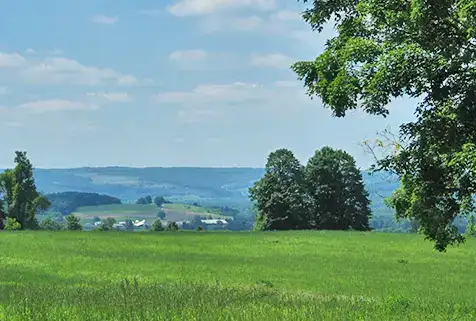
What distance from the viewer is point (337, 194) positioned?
94.2 m

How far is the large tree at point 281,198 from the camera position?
304 ft

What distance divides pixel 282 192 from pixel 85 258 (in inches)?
2230

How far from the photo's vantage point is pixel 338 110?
1568cm

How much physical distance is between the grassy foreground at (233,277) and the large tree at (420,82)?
2866 millimetres

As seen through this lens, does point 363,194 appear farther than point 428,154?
Yes

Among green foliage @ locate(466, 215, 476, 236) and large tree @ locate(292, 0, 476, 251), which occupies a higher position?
large tree @ locate(292, 0, 476, 251)

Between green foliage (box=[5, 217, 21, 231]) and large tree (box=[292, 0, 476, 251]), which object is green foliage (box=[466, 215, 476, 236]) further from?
green foliage (box=[5, 217, 21, 231])

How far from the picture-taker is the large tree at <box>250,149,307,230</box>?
304 ft

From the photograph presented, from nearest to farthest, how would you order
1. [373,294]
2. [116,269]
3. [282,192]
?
[373,294] → [116,269] → [282,192]

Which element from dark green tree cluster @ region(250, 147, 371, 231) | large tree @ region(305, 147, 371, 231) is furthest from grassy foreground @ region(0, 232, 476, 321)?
large tree @ region(305, 147, 371, 231)

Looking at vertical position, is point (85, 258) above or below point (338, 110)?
below

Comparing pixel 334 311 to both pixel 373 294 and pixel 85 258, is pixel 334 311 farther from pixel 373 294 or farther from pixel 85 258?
pixel 85 258

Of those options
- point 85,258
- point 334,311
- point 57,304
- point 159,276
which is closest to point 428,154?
point 334,311

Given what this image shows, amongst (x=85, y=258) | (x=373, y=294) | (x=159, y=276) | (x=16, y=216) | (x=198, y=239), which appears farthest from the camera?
(x=16, y=216)
